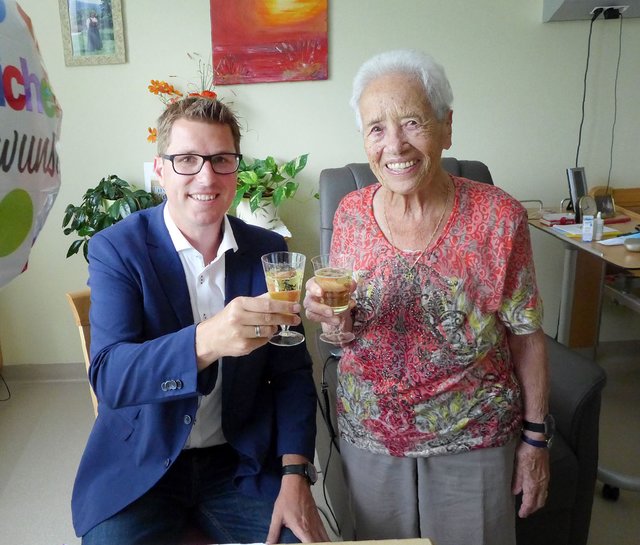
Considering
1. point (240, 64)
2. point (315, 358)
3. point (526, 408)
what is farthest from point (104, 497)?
point (240, 64)

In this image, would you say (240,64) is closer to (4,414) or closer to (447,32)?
(447,32)

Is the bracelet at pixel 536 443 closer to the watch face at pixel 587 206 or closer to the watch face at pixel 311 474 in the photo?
the watch face at pixel 311 474

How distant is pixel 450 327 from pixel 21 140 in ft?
2.98

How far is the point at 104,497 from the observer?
1151 millimetres

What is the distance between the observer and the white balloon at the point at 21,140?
20.6 inches

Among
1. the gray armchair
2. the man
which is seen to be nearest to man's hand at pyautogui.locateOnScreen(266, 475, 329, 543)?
the man

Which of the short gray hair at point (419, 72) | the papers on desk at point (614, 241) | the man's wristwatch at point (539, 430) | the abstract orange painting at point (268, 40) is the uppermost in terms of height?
the abstract orange painting at point (268, 40)

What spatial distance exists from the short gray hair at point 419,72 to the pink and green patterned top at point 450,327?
0.20 metres

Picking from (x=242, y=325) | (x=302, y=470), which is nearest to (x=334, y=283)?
(x=242, y=325)

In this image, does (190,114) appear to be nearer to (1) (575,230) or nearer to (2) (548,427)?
(2) (548,427)

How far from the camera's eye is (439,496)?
1.23 m

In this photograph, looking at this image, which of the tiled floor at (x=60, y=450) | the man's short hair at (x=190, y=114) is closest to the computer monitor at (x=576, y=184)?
the tiled floor at (x=60, y=450)

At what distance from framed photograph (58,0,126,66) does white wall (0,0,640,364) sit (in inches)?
1.6

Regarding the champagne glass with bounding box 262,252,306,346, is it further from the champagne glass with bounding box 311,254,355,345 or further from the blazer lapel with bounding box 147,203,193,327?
the blazer lapel with bounding box 147,203,193,327
